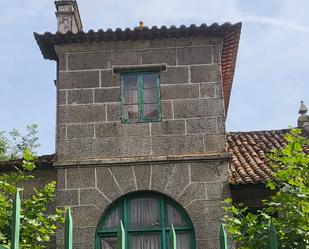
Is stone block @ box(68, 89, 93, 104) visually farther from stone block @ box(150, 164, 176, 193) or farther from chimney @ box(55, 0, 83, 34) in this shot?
stone block @ box(150, 164, 176, 193)

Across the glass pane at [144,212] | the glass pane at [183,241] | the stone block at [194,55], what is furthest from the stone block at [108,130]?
the glass pane at [183,241]

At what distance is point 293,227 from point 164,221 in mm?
7408

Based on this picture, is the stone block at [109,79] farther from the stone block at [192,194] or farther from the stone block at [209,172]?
the stone block at [192,194]

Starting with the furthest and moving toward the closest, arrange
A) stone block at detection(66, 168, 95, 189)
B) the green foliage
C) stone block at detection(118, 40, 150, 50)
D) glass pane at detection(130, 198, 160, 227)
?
stone block at detection(118, 40, 150, 50) → stone block at detection(66, 168, 95, 189) → glass pane at detection(130, 198, 160, 227) → the green foliage

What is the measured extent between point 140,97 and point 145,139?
93 centimetres

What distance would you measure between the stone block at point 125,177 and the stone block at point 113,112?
1.06 m

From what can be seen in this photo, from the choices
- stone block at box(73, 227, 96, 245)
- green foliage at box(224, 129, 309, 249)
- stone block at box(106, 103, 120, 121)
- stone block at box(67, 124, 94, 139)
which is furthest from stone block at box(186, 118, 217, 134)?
green foliage at box(224, 129, 309, 249)

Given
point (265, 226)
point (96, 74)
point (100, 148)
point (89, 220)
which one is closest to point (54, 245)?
point (89, 220)

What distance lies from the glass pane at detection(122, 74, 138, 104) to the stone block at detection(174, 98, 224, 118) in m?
0.88

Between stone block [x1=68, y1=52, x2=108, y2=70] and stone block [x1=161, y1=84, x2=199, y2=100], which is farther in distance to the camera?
stone block [x1=68, y1=52, x2=108, y2=70]

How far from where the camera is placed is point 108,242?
11516mm

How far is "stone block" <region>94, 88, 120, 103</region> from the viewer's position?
40.4ft

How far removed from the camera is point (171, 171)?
1180 cm

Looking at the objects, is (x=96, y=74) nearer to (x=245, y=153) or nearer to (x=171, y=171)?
(x=171, y=171)
